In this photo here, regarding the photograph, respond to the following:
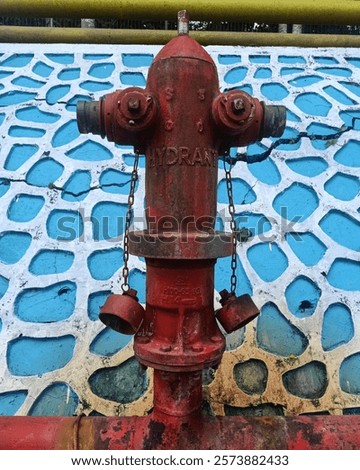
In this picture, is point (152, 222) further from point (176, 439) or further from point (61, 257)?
point (61, 257)

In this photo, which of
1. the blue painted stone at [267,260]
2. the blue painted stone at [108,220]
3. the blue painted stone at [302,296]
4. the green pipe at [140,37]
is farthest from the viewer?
the green pipe at [140,37]

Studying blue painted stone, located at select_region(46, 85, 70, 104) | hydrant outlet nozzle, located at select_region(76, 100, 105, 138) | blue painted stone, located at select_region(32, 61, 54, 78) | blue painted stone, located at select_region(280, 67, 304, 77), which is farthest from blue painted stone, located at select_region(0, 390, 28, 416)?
blue painted stone, located at select_region(280, 67, 304, 77)

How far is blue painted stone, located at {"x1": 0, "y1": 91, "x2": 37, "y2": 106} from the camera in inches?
96.3

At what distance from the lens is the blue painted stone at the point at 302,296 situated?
5.82 ft

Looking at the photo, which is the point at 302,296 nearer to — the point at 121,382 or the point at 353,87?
the point at 121,382

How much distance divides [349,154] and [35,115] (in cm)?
180

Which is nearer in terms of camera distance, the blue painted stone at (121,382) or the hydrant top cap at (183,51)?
the hydrant top cap at (183,51)

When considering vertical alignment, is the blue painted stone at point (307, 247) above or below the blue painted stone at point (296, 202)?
below

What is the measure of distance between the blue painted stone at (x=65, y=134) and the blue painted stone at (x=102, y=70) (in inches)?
17.6

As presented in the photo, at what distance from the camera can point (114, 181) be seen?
2.14 meters

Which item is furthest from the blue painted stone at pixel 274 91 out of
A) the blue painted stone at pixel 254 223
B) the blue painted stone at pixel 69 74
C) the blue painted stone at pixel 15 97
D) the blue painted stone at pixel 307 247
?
the blue painted stone at pixel 15 97

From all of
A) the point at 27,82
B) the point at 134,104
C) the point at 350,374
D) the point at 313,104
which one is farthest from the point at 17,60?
the point at 350,374

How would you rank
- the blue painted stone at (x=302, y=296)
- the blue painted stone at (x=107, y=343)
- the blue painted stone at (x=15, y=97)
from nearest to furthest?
1. the blue painted stone at (x=107, y=343)
2. the blue painted stone at (x=302, y=296)
3. the blue painted stone at (x=15, y=97)

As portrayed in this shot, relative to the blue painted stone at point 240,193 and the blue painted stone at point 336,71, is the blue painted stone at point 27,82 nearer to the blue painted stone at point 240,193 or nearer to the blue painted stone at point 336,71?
the blue painted stone at point 240,193
